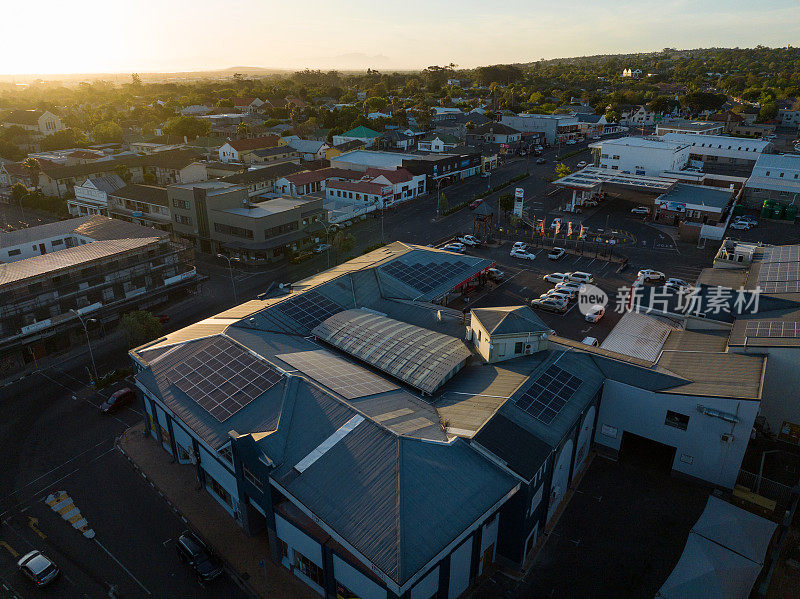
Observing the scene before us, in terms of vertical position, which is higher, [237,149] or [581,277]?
[237,149]

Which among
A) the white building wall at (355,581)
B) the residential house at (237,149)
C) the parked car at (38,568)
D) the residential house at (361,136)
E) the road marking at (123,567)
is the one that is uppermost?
the residential house at (361,136)

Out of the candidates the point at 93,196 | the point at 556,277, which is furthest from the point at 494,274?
the point at 93,196

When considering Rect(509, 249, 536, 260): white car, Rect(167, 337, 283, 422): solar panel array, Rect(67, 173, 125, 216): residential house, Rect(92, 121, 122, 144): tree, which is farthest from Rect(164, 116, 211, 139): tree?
Rect(167, 337, 283, 422): solar panel array

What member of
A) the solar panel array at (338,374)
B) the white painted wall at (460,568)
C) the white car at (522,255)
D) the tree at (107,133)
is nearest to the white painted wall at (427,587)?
the white painted wall at (460,568)

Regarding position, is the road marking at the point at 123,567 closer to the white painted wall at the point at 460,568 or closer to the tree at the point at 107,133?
the white painted wall at the point at 460,568

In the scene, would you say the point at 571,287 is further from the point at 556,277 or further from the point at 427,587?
the point at 427,587

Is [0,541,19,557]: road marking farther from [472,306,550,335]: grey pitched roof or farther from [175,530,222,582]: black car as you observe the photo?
[472,306,550,335]: grey pitched roof
